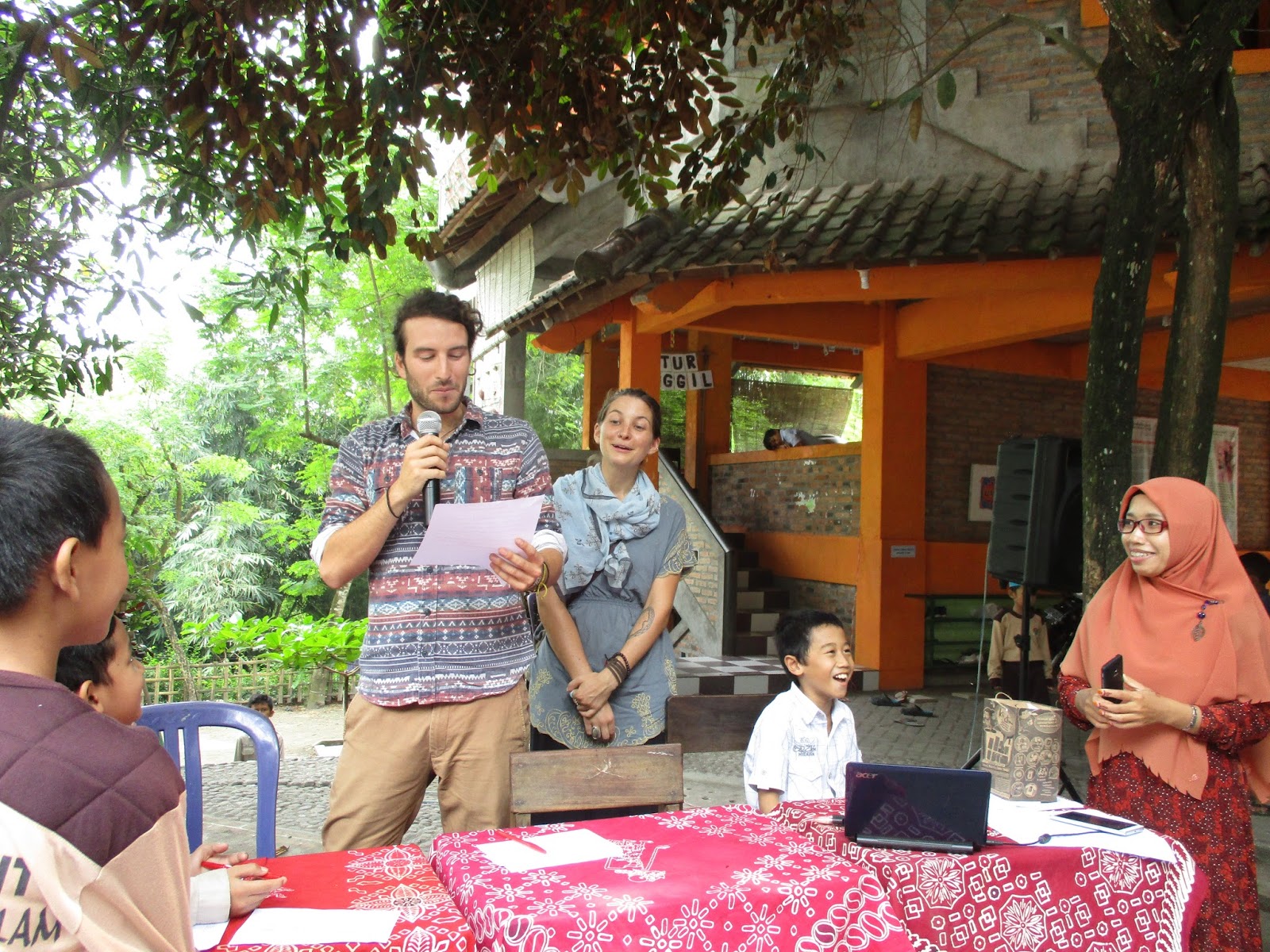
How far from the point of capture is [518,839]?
2307 mm

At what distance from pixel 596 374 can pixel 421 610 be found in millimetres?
11629

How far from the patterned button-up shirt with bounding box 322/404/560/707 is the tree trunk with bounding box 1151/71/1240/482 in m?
2.78

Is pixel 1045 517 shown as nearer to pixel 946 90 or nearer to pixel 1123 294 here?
pixel 1123 294

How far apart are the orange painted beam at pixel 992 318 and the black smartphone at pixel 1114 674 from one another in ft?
15.2

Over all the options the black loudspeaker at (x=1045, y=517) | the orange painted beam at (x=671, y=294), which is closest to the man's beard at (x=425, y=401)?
the black loudspeaker at (x=1045, y=517)

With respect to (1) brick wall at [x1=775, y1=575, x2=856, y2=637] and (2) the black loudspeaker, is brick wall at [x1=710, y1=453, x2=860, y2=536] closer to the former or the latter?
(1) brick wall at [x1=775, y1=575, x2=856, y2=637]

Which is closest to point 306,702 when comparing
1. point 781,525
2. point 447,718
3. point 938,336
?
point 781,525

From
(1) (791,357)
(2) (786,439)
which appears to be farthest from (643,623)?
(1) (791,357)

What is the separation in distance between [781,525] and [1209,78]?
25.9 feet

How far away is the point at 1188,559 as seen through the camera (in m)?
3.14

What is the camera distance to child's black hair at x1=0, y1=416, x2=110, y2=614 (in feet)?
3.98

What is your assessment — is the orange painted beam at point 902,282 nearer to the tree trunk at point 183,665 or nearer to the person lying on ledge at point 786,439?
the person lying on ledge at point 786,439

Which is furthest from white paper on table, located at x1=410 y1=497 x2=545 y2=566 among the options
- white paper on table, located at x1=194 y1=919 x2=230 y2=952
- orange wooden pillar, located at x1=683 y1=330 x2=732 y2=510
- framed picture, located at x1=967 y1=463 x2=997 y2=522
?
orange wooden pillar, located at x1=683 y1=330 x2=732 y2=510

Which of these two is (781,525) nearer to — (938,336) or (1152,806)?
(938,336)
